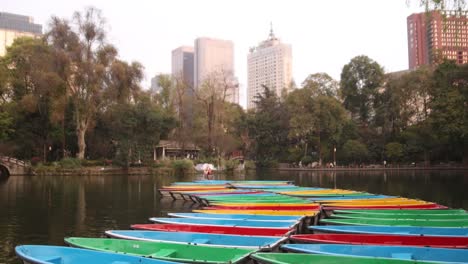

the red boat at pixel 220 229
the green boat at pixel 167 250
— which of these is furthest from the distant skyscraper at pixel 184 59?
the green boat at pixel 167 250

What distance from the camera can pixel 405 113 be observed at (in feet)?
207

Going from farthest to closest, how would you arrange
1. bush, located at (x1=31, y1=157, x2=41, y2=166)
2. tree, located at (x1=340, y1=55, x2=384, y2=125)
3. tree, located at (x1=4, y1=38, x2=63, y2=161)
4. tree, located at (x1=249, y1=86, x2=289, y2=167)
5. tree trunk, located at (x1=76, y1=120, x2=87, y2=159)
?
tree, located at (x1=249, y1=86, x2=289, y2=167), tree, located at (x1=340, y1=55, x2=384, y2=125), tree trunk, located at (x1=76, y1=120, x2=87, y2=159), bush, located at (x1=31, y1=157, x2=41, y2=166), tree, located at (x1=4, y1=38, x2=63, y2=161)

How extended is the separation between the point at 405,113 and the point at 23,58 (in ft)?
170

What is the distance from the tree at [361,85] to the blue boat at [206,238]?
61.7 m

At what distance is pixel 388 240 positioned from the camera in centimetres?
924

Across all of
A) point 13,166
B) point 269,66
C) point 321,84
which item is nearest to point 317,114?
point 321,84

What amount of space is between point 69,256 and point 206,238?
289 cm

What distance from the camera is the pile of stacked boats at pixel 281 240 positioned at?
7.47 m

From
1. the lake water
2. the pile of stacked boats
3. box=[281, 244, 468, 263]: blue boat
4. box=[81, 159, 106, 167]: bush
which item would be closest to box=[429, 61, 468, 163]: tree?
the lake water

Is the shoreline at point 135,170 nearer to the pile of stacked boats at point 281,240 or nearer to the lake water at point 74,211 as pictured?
the lake water at point 74,211

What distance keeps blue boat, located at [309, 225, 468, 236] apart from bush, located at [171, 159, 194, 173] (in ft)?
134

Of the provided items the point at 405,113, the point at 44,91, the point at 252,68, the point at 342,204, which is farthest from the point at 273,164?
the point at 252,68

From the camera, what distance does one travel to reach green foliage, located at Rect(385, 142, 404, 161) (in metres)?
58.9

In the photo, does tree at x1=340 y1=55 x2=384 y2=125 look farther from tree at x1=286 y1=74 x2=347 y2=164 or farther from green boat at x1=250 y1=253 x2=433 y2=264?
green boat at x1=250 y1=253 x2=433 y2=264
